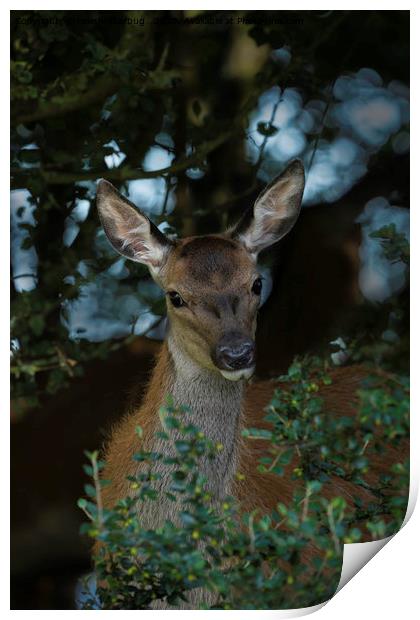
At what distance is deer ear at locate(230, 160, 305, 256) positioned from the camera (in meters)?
2.97

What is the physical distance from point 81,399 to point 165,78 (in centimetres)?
109

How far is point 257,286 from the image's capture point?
9.70 feet

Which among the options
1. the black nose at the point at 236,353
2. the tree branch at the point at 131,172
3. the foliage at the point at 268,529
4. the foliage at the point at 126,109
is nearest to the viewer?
the foliage at the point at 268,529

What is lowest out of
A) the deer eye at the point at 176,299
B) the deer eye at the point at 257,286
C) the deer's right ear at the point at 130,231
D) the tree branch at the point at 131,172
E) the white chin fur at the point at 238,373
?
the white chin fur at the point at 238,373

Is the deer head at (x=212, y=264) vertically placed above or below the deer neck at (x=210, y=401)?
above

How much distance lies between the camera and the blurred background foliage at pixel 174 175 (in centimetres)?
303

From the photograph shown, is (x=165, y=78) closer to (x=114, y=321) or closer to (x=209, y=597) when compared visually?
(x=114, y=321)

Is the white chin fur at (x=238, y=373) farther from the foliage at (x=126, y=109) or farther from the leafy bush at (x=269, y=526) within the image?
the foliage at (x=126, y=109)

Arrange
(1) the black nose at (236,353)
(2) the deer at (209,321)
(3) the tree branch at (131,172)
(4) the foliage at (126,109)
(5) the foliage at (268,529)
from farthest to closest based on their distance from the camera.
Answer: (3) the tree branch at (131,172) < (4) the foliage at (126,109) < (2) the deer at (209,321) < (1) the black nose at (236,353) < (5) the foliage at (268,529)

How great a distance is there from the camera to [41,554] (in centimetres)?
338

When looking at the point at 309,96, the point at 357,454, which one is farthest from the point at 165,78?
the point at 357,454

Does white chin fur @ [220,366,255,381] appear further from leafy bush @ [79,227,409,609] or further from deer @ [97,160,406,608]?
leafy bush @ [79,227,409,609]

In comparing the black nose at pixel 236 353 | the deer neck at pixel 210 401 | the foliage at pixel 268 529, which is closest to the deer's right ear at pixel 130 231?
the deer neck at pixel 210 401

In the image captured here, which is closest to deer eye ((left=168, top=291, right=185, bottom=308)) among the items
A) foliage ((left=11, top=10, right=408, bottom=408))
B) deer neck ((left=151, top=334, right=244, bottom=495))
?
deer neck ((left=151, top=334, right=244, bottom=495))
